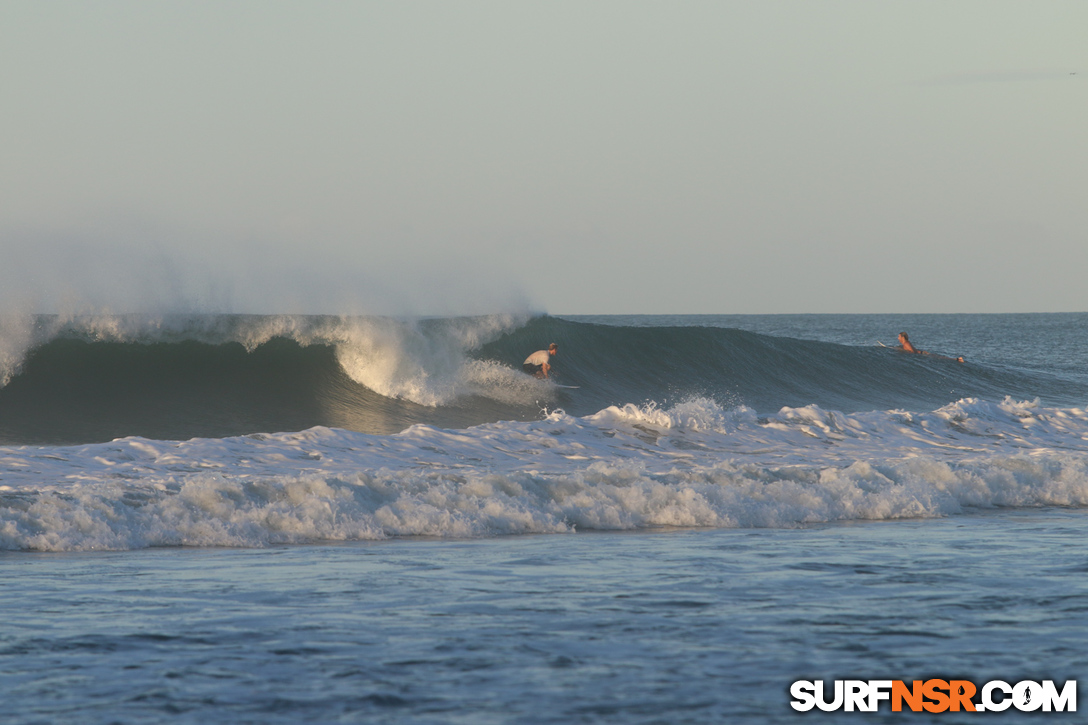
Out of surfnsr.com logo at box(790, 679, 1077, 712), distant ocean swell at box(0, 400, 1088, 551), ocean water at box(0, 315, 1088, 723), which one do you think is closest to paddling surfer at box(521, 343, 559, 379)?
ocean water at box(0, 315, 1088, 723)

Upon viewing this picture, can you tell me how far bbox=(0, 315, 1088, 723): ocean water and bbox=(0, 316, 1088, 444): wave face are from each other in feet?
0.24

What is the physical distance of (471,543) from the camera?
7102mm

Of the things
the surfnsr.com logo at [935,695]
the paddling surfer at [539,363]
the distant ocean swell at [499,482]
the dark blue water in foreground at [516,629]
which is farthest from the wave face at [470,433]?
the surfnsr.com logo at [935,695]

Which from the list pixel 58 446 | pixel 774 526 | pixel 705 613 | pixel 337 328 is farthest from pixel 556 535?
pixel 337 328

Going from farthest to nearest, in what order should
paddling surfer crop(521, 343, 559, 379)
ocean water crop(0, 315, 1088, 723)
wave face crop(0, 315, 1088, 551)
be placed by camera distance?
paddling surfer crop(521, 343, 559, 379) → wave face crop(0, 315, 1088, 551) → ocean water crop(0, 315, 1088, 723)

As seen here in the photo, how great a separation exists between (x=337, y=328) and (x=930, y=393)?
39.8 ft

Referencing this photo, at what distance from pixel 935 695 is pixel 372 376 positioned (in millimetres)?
12790

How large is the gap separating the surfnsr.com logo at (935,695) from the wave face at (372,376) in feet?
30.9

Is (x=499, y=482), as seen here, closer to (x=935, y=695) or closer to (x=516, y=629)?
(x=516, y=629)

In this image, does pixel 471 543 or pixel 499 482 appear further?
pixel 499 482

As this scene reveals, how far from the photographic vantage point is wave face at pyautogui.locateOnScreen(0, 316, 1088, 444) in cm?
1322

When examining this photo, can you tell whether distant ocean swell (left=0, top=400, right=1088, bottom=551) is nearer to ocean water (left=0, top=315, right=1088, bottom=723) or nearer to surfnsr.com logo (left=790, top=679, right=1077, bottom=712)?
ocean water (left=0, top=315, right=1088, bottom=723)

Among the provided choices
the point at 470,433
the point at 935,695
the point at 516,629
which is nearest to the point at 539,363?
the point at 470,433

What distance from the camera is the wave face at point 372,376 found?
1322 centimetres
